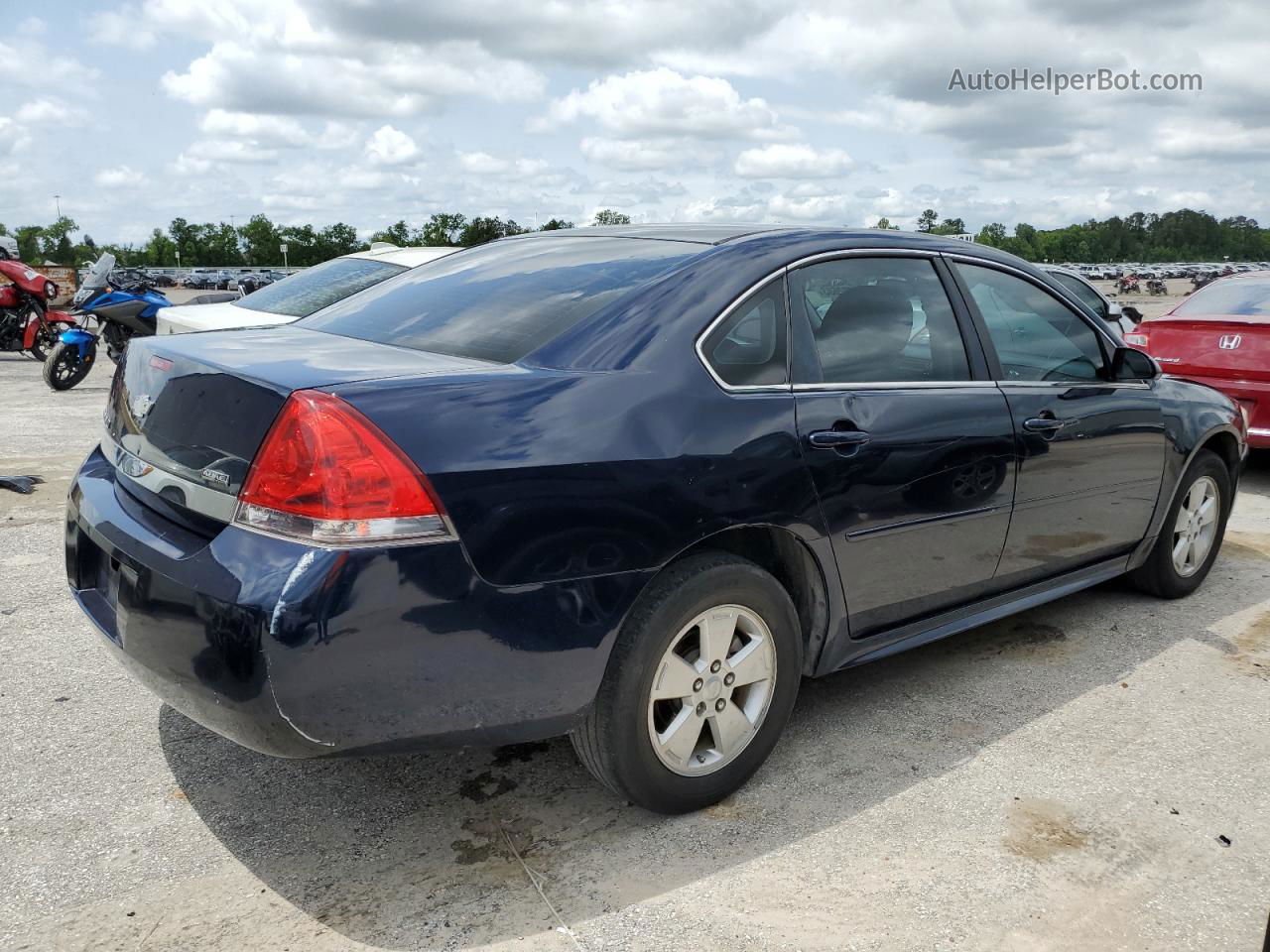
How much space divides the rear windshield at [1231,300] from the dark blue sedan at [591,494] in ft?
15.4

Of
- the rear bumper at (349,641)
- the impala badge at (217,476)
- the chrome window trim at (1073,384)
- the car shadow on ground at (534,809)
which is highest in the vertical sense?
the chrome window trim at (1073,384)

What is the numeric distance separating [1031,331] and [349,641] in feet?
9.49

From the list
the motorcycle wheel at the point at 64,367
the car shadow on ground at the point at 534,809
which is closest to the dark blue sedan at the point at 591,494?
the car shadow on ground at the point at 534,809

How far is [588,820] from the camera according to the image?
9.72ft

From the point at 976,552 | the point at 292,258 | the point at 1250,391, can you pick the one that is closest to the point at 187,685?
the point at 976,552

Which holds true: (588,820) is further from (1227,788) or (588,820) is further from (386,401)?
(1227,788)

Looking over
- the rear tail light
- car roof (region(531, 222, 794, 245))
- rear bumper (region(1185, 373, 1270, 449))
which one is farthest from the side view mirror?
rear bumper (region(1185, 373, 1270, 449))

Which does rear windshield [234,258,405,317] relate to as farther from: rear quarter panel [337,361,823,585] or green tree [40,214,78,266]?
green tree [40,214,78,266]

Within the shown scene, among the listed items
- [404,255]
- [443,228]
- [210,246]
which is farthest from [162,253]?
[404,255]

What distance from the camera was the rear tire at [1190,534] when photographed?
4.79 meters

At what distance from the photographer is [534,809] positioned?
3008 millimetres

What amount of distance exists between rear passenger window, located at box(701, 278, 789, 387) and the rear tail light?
954 mm

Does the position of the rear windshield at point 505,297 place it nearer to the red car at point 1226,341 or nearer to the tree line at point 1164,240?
the red car at point 1226,341

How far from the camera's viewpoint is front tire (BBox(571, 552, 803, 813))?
272cm
